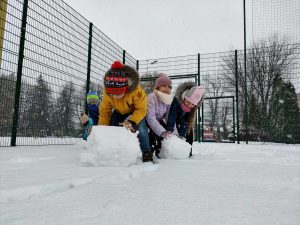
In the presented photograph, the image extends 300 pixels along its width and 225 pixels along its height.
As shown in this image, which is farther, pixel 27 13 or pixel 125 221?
pixel 27 13

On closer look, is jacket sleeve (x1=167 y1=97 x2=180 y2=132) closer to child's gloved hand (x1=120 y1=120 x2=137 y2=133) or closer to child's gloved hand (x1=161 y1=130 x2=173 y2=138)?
child's gloved hand (x1=161 y1=130 x2=173 y2=138)

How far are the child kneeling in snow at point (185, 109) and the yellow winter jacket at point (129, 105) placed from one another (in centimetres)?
44

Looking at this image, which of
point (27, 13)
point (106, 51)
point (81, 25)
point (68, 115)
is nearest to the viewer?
point (27, 13)

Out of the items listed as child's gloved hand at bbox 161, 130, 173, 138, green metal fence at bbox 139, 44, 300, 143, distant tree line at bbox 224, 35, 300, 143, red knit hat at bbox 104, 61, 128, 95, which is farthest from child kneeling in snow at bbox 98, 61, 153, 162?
distant tree line at bbox 224, 35, 300, 143

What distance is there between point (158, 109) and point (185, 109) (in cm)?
29

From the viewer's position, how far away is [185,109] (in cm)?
259

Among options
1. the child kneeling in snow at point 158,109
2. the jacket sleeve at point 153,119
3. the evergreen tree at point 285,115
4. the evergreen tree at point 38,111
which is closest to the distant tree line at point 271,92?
the evergreen tree at point 285,115

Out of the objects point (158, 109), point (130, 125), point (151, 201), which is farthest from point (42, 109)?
point (151, 201)

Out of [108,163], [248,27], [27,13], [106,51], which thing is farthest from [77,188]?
[248,27]

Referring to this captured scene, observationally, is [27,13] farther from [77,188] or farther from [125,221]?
[125,221]

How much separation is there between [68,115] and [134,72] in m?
2.07

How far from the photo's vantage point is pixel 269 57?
6.20 meters

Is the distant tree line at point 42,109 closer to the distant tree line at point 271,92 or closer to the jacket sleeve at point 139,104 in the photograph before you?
the jacket sleeve at point 139,104

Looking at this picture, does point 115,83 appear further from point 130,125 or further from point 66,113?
point 66,113
